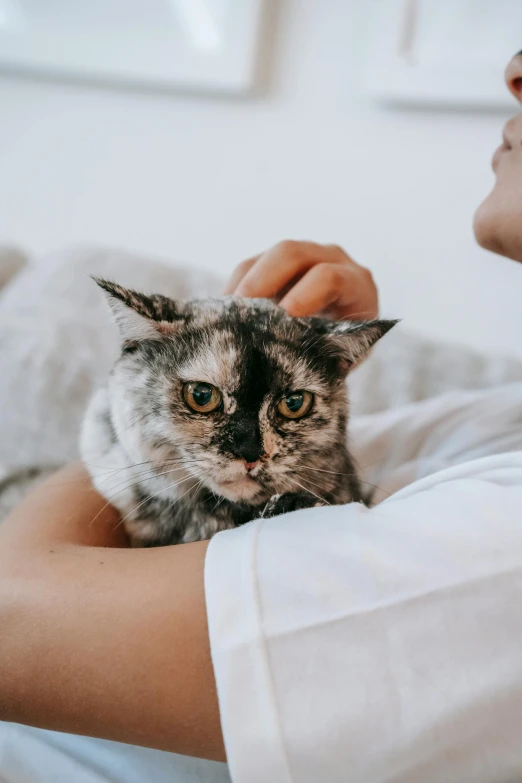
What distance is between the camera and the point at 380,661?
0.44m

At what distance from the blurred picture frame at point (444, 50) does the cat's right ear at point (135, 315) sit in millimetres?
1075

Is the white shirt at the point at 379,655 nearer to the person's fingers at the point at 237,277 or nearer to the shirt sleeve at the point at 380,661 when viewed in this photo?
the shirt sleeve at the point at 380,661

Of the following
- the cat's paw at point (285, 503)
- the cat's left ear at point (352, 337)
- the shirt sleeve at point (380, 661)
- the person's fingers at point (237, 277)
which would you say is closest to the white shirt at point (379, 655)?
the shirt sleeve at point (380, 661)

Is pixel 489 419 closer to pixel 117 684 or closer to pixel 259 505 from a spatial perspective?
pixel 259 505

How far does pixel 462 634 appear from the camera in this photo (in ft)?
1.47

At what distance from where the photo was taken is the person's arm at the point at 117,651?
1.55 feet

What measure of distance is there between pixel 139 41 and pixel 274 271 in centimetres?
118

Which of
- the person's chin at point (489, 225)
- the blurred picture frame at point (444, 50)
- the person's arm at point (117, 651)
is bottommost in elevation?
the person's arm at point (117, 651)

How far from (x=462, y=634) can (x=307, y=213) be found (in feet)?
4.66

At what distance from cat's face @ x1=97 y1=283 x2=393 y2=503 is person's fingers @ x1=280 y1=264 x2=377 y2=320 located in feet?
0.27

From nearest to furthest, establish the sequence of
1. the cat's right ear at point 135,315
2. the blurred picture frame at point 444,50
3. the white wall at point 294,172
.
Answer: the cat's right ear at point 135,315 < the blurred picture frame at point 444,50 < the white wall at point 294,172

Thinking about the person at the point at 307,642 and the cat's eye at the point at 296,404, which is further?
the cat's eye at the point at 296,404

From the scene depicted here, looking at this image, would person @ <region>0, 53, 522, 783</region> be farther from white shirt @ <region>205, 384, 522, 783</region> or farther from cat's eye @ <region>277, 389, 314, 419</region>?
cat's eye @ <region>277, 389, 314, 419</region>

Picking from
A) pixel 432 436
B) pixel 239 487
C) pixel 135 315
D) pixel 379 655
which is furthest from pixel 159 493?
pixel 432 436
